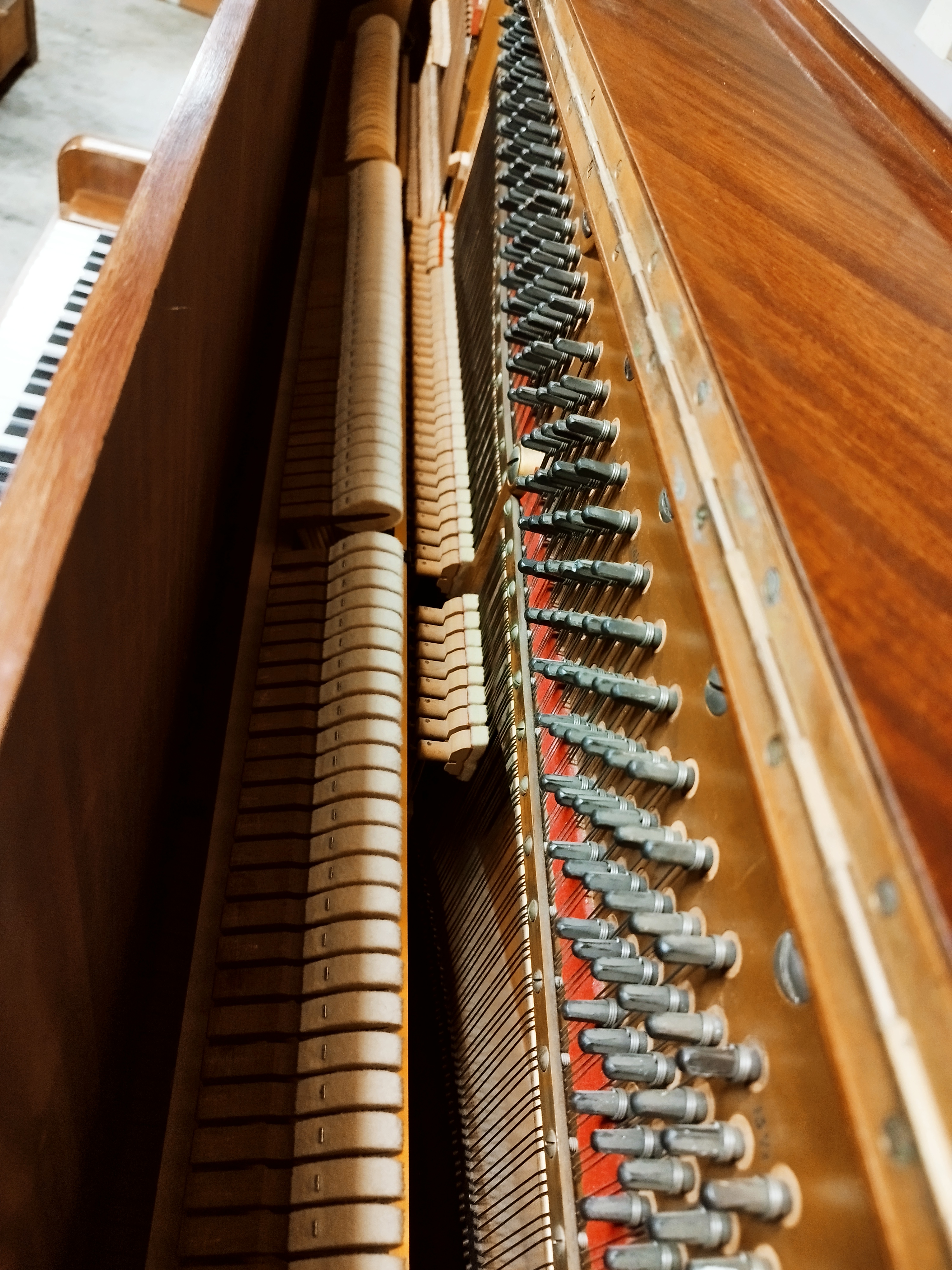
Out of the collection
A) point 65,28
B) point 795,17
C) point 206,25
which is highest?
point 206,25

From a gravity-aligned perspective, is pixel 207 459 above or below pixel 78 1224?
above

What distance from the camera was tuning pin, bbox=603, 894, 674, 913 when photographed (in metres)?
0.82

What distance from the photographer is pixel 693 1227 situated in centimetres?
66

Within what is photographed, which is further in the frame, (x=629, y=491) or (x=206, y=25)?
(x=206, y=25)

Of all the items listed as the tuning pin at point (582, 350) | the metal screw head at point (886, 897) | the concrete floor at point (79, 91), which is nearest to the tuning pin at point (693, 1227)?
the metal screw head at point (886, 897)

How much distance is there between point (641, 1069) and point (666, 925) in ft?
0.39

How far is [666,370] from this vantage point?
77cm

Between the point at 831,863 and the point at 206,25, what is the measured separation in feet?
19.1

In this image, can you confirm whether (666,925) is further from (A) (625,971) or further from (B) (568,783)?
(B) (568,783)

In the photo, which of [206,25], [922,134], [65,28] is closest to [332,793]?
[922,134]

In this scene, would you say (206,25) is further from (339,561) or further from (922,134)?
Answer: (922,134)

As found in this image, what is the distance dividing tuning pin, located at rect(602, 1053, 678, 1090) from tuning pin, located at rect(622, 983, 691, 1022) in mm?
43

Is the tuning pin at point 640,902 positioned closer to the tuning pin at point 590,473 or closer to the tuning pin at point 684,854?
the tuning pin at point 684,854

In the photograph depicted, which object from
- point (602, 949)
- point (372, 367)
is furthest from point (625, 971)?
point (372, 367)
